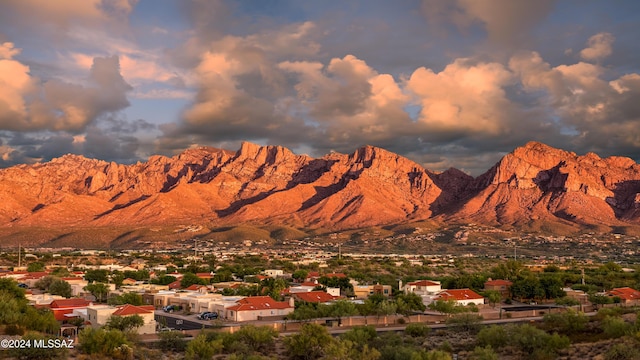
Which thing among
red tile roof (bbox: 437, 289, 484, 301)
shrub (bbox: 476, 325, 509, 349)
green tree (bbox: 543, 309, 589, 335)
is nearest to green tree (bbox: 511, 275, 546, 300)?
red tile roof (bbox: 437, 289, 484, 301)

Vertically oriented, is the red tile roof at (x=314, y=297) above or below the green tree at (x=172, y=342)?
above

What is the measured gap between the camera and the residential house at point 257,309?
228 feet

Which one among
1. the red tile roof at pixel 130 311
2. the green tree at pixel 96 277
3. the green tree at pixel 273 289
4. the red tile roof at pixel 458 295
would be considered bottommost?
the red tile roof at pixel 458 295

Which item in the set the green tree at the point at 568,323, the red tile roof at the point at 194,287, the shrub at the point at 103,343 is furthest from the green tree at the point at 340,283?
the shrub at the point at 103,343

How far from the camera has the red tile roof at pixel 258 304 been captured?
7038 cm

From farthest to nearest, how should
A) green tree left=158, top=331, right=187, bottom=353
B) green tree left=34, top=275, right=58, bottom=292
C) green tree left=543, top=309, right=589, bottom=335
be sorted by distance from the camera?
green tree left=34, top=275, right=58, bottom=292 → green tree left=543, top=309, right=589, bottom=335 → green tree left=158, top=331, right=187, bottom=353

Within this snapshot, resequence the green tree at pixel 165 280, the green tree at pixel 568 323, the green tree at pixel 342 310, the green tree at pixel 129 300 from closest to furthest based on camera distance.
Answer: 1. the green tree at pixel 568 323
2. the green tree at pixel 342 310
3. the green tree at pixel 129 300
4. the green tree at pixel 165 280

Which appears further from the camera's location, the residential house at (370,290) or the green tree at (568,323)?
the residential house at (370,290)

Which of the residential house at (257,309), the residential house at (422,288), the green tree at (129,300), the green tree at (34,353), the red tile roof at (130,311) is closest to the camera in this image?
the green tree at (34,353)

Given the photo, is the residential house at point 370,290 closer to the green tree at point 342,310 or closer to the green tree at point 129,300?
the green tree at point 342,310

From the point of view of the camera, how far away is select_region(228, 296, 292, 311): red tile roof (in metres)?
70.4

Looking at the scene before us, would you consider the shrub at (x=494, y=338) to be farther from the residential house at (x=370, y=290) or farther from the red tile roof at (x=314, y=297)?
the residential house at (x=370, y=290)

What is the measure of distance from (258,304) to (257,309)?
1.40 meters

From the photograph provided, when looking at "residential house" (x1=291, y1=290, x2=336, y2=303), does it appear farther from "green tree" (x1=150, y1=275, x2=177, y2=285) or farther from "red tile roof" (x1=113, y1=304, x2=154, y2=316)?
"green tree" (x1=150, y1=275, x2=177, y2=285)
